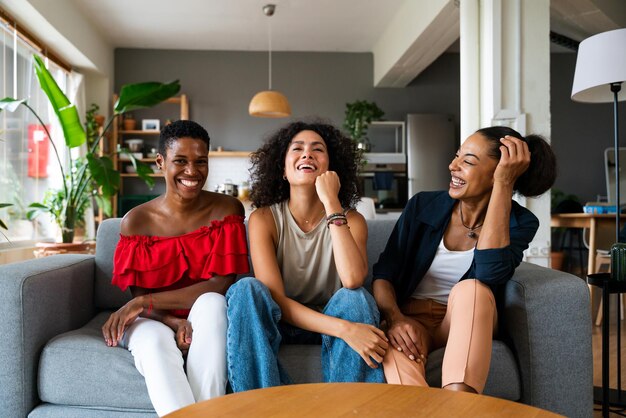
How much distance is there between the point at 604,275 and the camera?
83.4 inches

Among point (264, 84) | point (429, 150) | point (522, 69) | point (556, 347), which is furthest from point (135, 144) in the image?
point (556, 347)

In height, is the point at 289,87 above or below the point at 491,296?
above

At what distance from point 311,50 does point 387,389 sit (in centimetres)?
725

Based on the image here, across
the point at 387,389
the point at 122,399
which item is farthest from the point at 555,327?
the point at 122,399

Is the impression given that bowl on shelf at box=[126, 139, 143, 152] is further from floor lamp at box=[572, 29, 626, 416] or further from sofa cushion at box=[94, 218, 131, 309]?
floor lamp at box=[572, 29, 626, 416]

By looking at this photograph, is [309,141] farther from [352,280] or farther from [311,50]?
[311,50]

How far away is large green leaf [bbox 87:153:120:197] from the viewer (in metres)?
4.18

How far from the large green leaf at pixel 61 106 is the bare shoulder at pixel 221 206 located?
8.10 feet

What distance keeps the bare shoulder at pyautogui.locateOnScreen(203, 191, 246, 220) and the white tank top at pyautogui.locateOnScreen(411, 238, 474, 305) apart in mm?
664

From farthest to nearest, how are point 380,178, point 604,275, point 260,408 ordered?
point 380,178 → point 604,275 → point 260,408

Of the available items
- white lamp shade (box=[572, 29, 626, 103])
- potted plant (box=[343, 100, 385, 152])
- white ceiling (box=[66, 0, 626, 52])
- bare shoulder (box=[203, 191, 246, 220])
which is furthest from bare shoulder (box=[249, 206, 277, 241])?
potted plant (box=[343, 100, 385, 152])

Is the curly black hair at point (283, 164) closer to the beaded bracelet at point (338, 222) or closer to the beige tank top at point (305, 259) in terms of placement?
the beige tank top at point (305, 259)

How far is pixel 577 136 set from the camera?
25.7 ft

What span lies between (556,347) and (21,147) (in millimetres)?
4927
